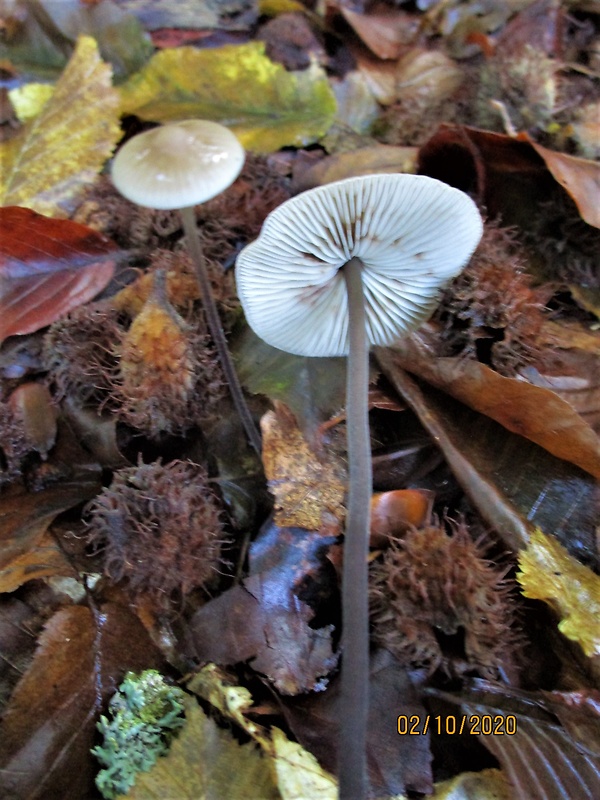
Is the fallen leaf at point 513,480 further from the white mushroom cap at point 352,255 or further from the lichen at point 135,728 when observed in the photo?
the lichen at point 135,728

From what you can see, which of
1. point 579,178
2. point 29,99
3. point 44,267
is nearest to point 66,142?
point 29,99

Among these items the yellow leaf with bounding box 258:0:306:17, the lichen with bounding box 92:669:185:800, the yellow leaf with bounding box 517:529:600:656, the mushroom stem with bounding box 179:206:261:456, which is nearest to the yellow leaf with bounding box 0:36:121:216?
the mushroom stem with bounding box 179:206:261:456

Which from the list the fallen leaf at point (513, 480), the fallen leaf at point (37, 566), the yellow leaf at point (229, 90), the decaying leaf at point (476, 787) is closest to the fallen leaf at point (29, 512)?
the fallen leaf at point (37, 566)

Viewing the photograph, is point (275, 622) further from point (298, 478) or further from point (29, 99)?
point (29, 99)

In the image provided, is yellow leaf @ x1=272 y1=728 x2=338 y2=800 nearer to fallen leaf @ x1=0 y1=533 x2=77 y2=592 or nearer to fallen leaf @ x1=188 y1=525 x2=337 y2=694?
fallen leaf @ x1=188 y1=525 x2=337 y2=694

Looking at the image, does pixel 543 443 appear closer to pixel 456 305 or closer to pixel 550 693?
pixel 456 305
